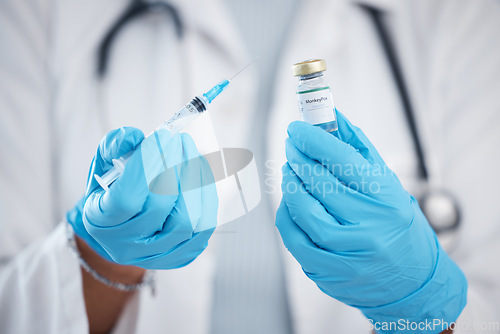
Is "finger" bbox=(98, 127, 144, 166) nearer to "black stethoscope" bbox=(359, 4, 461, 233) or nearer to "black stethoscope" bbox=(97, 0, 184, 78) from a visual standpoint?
"black stethoscope" bbox=(97, 0, 184, 78)

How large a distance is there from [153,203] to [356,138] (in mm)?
365

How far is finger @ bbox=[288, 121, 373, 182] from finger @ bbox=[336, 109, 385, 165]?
5cm

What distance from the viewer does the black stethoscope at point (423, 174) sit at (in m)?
0.83

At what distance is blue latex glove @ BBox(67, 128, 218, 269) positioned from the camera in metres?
0.51

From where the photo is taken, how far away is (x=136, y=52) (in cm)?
93

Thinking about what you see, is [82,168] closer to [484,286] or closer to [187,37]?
[187,37]

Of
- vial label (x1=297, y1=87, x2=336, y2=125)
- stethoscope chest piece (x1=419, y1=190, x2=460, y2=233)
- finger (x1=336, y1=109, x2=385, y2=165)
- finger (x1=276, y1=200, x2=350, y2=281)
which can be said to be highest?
vial label (x1=297, y1=87, x2=336, y2=125)

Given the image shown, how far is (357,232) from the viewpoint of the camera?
1.74ft

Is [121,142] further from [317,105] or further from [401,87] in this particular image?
[401,87]

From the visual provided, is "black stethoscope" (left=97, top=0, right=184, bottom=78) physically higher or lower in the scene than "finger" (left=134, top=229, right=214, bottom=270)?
higher

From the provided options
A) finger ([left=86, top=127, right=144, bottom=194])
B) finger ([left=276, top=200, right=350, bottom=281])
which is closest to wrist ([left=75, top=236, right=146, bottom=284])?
finger ([left=86, top=127, right=144, bottom=194])

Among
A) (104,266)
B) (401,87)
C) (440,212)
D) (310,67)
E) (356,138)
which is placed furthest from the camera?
(401,87)

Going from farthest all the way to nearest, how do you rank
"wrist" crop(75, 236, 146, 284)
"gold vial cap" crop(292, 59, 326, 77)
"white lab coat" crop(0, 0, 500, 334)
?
"white lab coat" crop(0, 0, 500, 334) → "wrist" crop(75, 236, 146, 284) → "gold vial cap" crop(292, 59, 326, 77)

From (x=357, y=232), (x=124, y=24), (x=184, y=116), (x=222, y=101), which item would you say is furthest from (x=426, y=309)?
(x=124, y=24)
